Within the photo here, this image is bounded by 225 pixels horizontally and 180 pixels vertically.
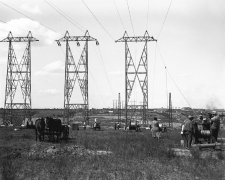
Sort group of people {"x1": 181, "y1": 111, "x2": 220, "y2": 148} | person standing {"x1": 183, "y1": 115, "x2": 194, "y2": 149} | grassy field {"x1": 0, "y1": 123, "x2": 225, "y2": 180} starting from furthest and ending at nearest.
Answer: person standing {"x1": 183, "y1": 115, "x2": 194, "y2": 149} < group of people {"x1": 181, "y1": 111, "x2": 220, "y2": 148} < grassy field {"x1": 0, "y1": 123, "x2": 225, "y2": 180}

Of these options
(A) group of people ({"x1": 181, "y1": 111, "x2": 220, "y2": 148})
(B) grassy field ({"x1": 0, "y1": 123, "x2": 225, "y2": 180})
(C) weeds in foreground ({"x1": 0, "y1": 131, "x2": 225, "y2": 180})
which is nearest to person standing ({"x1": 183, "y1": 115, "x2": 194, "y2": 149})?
(A) group of people ({"x1": 181, "y1": 111, "x2": 220, "y2": 148})

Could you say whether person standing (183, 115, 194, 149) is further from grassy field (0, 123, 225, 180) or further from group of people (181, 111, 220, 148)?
grassy field (0, 123, 225, 180)

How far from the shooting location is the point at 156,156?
1445cm

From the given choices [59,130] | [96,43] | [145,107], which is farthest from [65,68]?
[59,130]

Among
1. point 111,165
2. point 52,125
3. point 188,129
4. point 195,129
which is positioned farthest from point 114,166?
point 52,125

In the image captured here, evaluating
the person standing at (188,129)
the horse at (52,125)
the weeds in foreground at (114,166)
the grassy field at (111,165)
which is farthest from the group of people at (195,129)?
the horse at (52,125)

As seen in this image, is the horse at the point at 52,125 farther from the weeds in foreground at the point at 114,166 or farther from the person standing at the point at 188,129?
the person standing at the point at 188,129

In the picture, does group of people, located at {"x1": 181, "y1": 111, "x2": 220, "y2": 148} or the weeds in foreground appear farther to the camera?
group of people, located at {"x1": 181, "y1": 111, "x2": 220, "y2": 148}

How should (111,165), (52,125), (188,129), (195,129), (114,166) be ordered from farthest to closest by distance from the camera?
(52,125) < (195,129) < (188,129) < (111,165) < (114,166)

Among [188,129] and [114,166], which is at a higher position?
[188,129]

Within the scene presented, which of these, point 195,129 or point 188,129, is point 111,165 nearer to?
point 188,129

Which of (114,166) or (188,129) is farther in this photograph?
(188,129)

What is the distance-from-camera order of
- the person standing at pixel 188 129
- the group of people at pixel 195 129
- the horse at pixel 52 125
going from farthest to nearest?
the horse at pixel 52 125, the person standing at pixel 188 129, the group of people at pixel 195 129

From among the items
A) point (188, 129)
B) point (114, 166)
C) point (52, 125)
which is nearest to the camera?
point (114, 166)
